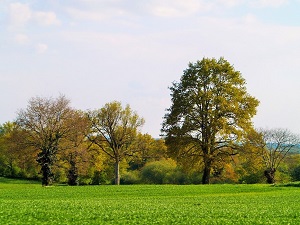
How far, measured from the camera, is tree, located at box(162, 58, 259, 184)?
194 ft

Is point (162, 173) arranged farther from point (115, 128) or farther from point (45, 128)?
point (45, 128)

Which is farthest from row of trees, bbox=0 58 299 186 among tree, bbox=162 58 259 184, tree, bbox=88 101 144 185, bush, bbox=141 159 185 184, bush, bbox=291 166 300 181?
bush, bbox=141 159 185 184

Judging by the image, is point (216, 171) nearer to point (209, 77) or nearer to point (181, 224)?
point (209, 77)

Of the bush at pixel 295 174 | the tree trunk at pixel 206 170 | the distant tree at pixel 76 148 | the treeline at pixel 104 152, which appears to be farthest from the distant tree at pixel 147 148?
the bush at pixel 295 174

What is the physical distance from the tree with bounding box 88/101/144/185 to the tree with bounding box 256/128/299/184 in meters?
20.7

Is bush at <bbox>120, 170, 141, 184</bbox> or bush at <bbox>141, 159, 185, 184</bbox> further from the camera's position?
bush at <bbox>120, 170, 141, 184</bbox>

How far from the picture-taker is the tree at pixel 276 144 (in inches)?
2867

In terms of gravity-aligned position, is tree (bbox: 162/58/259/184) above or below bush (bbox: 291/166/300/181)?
above

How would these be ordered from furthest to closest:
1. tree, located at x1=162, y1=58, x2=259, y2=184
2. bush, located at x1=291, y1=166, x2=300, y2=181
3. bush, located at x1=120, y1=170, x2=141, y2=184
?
bush, located at x1=120, y1=170, x2=141, y2=184, bush, located at x1=291, y1=166, x2=300, y2=181, tree, located at x1=162, y1=58, x2=259, y2=184

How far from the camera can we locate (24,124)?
6088cm

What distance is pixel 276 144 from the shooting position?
255 feet

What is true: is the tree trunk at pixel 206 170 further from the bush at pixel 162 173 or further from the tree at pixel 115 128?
the bush at pixel 162 173

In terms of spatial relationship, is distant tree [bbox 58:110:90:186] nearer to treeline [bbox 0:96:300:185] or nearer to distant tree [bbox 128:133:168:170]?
treeline [bbox 0:96:300:185]

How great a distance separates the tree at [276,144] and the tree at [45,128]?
3045cm
